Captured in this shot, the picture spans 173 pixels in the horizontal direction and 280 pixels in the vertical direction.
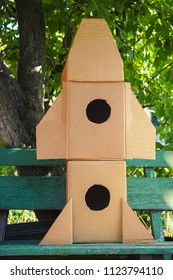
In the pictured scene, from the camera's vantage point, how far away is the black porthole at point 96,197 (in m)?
3.61

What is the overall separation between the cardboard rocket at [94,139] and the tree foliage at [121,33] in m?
0.87

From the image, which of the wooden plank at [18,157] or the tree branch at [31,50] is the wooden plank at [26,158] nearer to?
the wooden plank at [18,157]

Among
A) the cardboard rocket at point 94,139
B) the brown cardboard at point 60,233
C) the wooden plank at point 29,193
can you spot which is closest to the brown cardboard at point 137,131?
the cardboard rocket at point 94,139

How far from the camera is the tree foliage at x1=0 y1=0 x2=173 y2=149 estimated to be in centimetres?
458

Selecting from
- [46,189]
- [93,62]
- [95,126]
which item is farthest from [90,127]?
[46,189]

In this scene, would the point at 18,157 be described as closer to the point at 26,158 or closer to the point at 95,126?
the point at 26,158

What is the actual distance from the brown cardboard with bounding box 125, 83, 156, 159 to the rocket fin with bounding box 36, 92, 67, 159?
1.00 feet

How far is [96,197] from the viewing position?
3.64 metres

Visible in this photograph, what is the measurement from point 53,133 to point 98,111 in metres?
0.31

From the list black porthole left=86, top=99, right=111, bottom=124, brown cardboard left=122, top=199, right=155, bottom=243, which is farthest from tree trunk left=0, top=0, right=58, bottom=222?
brown cardboard left=122, top=199, right=155, bottom=243

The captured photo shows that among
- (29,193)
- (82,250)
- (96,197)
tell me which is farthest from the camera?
(29,193)

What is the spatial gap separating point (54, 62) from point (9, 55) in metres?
0.34
